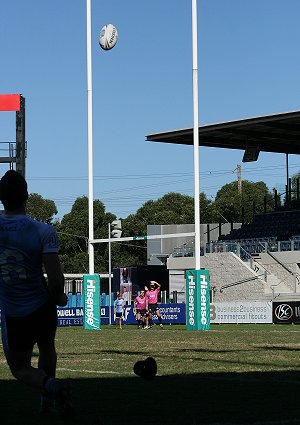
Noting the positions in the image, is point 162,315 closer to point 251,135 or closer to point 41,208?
point 251,135

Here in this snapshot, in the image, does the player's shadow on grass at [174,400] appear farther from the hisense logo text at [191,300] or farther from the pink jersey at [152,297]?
the pink jersey at [152,297]

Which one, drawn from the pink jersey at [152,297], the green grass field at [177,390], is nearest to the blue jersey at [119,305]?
the pink jersey at [152,297]

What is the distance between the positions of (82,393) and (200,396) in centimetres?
126

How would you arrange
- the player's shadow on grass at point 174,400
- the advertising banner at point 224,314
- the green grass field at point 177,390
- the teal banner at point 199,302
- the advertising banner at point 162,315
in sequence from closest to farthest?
the player's shadow on grass at point 174,400
the green grass field at point 177,390
the teal banner at point 199,302
the advertising banner at point 224,314
the advertising banner at point 162,315

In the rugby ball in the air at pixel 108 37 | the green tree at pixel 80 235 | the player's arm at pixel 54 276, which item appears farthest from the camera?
the green tree at pixel 80 235

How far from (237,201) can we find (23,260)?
340 feet

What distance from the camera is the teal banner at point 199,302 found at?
3525 cm

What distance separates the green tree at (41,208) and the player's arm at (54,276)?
11551 centimetres

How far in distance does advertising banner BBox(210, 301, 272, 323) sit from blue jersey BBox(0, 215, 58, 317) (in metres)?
34.7

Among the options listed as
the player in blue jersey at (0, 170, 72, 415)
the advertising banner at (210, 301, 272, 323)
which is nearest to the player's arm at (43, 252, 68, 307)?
the player in blue jersey at (0, 170, 72, 415)

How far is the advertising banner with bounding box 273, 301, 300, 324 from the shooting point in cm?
4147

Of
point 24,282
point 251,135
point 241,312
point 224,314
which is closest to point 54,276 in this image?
point 24,282

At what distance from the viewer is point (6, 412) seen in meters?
9.32

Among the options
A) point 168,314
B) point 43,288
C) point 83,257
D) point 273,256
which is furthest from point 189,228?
point 43,288
